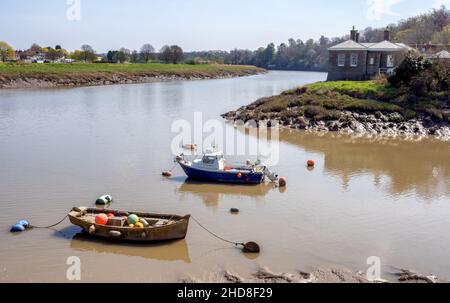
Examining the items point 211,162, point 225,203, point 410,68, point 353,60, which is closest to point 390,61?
point 353,60

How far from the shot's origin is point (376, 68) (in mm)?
55094

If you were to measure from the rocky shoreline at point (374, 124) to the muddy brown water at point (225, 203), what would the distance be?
2099mm

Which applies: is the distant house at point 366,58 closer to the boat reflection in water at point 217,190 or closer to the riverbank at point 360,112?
the riverbank at point 360,112

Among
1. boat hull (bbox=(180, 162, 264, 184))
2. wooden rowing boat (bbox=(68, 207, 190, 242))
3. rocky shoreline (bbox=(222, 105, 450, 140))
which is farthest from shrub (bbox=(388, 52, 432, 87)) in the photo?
wooden rowing boat (bbox=(68, 207, 190, 242))

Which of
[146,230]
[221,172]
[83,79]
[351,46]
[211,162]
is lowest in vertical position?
[146,230]

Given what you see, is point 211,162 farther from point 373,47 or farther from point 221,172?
point 373,47

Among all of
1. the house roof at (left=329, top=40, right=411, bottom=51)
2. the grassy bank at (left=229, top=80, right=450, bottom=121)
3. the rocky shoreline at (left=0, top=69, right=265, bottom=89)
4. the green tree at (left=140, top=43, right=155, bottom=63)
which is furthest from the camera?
the green tree at (left=140, top=43, right=155, bottom=63)

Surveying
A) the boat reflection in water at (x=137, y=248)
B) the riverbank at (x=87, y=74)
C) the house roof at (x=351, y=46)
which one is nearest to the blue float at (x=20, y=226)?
the boat reflection in water at (x=137, y=248)

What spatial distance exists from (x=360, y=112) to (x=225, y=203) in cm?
2555

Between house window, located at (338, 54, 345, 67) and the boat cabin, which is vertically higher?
house window, located at (338, 54, 345, 67)

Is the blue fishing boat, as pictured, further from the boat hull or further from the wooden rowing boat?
the wooden rowing boat

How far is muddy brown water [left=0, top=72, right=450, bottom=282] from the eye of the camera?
56.1 feet

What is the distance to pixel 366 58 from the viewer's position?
55031 mm

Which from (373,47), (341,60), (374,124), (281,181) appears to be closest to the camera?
(281,181)
